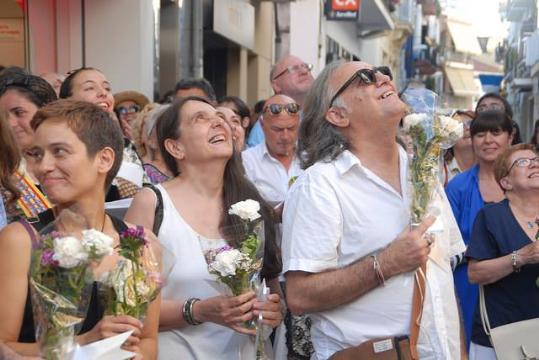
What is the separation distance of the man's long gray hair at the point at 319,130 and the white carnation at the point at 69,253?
1.38 m

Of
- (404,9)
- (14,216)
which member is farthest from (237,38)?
(404,9)

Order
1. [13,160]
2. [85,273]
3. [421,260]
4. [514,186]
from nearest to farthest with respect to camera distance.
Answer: [85,273]
[421,260]
[13,160]
[514,186]

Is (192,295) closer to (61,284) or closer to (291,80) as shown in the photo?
(61,284)

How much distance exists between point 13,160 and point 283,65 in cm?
489

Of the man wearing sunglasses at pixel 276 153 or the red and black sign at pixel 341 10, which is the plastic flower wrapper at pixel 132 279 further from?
the red and black sign at pixel 341 10

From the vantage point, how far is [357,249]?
3.79m

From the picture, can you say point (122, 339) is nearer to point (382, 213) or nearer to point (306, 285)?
point (306, 285)

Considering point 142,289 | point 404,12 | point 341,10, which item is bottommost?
point 404,12

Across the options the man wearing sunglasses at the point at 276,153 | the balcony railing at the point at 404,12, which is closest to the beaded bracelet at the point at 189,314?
the man wearing sunglasses at the point at 276,153

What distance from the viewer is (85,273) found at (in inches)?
116

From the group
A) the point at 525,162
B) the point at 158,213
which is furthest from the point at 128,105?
the point at 158,213

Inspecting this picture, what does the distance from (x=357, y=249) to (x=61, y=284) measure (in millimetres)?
1316

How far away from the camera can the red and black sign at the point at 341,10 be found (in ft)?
95.1

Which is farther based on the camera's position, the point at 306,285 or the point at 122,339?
the point at 306,285
